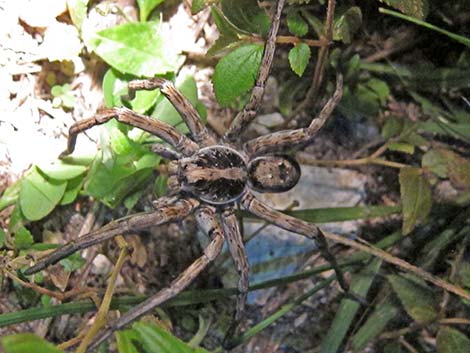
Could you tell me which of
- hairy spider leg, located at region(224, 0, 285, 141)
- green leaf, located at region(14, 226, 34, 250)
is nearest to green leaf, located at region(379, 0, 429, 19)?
hairy spider leg, located at region(224, 0, 285, 141)

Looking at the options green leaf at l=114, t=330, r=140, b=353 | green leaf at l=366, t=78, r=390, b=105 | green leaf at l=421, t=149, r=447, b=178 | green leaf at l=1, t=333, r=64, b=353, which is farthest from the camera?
green leaf at l=366, t=78, r=390, b=105

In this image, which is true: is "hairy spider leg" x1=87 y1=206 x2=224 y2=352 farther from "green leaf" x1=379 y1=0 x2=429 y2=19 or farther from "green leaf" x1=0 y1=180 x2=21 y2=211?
"green leaf" x1=379 y1=0 x2=429 y2=19

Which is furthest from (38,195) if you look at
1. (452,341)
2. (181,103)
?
(452,341)

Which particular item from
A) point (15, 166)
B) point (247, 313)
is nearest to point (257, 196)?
point (247, 313)

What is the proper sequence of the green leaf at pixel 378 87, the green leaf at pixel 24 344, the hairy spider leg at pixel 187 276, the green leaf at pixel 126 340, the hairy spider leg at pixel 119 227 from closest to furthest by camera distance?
the green leaf at pixel 24 344 < the green leaf at pixel 126 340 < the hairy spider leg at pixel 187 276 < the hairy spider leg at pixel 119 227 < the green leaf at pixel 378 87

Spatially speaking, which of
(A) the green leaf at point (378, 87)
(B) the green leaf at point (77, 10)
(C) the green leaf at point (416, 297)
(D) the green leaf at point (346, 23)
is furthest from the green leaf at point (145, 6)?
(C) the green leaf at point (416, 297)

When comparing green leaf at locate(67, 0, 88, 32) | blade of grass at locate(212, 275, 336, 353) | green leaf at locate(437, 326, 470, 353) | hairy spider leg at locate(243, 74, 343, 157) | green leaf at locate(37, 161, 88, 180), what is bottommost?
green leaf at locate(437, 326, 470, 353)

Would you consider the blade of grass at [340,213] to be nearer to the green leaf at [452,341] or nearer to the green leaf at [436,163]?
the green leaf at [436,163]
